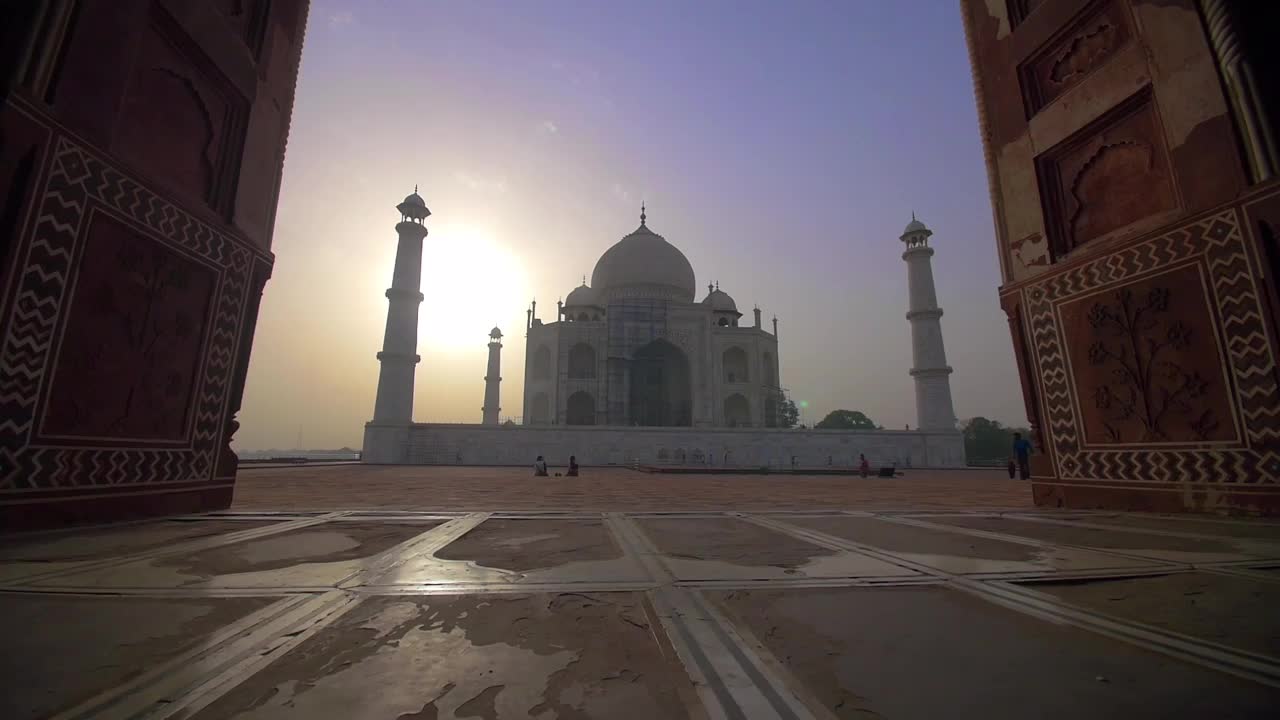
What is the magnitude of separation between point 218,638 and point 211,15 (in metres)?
4.99

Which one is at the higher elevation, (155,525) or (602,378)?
(602,378)

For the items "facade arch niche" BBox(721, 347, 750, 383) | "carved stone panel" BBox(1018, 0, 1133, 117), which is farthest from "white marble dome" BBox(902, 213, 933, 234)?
"carved stone panel" BBox(1018, 0, 1133, 117)

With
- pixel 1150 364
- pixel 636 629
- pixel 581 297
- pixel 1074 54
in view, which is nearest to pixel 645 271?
pixel 581 297

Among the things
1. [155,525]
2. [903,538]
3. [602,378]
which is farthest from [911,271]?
[155,525]

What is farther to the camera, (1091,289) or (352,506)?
(1091,289)

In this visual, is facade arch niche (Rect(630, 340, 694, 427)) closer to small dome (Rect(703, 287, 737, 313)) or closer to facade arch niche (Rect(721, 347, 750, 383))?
facade arch niche (Rect(721, 347, 750, 383))

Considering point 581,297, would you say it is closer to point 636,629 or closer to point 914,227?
point 914,227

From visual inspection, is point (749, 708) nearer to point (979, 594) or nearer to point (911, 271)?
point (979, 594)

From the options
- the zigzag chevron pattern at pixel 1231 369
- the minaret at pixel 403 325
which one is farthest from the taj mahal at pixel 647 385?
the zigzag chevron pattern at pixel 1231 369

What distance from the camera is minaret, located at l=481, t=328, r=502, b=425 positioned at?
33.9 m

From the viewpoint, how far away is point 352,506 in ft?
12.9

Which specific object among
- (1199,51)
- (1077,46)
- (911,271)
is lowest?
(1199,51)

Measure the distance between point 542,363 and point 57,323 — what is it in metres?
24.8

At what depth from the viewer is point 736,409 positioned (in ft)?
90.8
